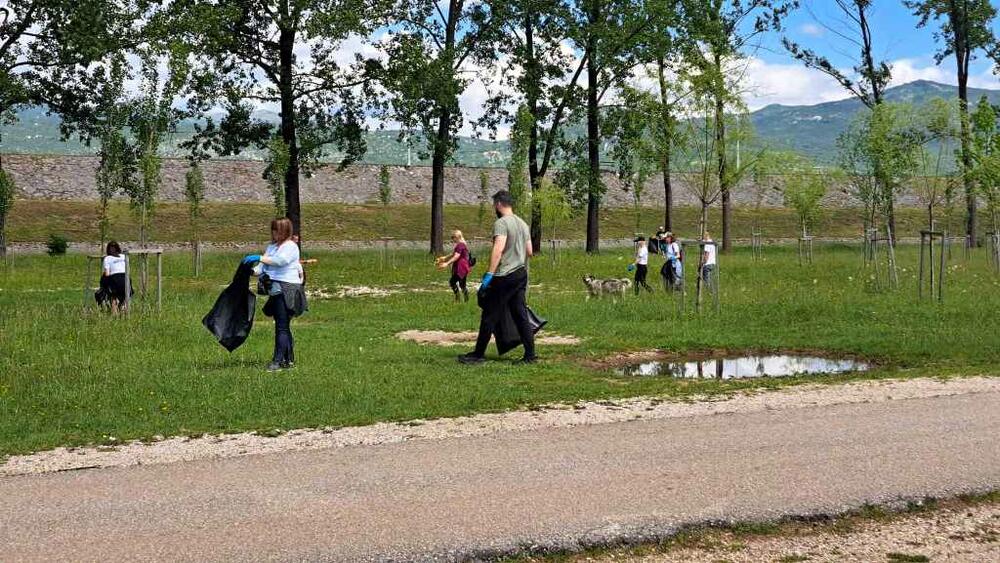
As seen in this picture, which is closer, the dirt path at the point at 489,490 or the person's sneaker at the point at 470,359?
the dirt path at the point at 489,490

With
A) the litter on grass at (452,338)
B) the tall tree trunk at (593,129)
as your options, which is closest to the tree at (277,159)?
the tall tree trunk at (593,129)

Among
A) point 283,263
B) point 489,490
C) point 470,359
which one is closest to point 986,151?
point 470,359

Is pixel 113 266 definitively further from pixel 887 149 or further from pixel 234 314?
pixel 887 149

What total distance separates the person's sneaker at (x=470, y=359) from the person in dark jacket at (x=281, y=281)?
7.22 ft

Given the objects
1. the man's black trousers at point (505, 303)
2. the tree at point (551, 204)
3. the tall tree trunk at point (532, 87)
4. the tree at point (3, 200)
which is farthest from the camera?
the tall tree trunk at point (532, 87)

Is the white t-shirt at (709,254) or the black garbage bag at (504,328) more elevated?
the white t-shirt at (709,254)

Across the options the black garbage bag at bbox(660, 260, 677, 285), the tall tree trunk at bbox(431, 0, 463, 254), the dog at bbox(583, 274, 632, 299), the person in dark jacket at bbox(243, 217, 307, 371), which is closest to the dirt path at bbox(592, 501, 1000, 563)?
the person in dark jacket at bbox(243, 217, 307, 371)

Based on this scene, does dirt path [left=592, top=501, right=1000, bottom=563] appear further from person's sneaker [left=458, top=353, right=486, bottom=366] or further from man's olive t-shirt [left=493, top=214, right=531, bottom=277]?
person's sneaker [left=458, top=353, right=486, bottom=366]

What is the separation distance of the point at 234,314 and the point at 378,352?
8.21ft

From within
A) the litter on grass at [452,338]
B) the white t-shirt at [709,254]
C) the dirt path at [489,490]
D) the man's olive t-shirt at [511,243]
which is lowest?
the litter on grass at [452,338]

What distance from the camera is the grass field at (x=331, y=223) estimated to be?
6144cm

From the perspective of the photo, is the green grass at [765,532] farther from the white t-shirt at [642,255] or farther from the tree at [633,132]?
the tree at [633,132]

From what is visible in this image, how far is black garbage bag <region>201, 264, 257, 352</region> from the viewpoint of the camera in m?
12.9

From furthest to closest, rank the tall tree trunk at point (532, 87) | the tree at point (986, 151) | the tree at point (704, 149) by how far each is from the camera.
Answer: the tall tree trunk at point (532, 87) → the tree at point (986, 151) → the tree at point (704, 149)
